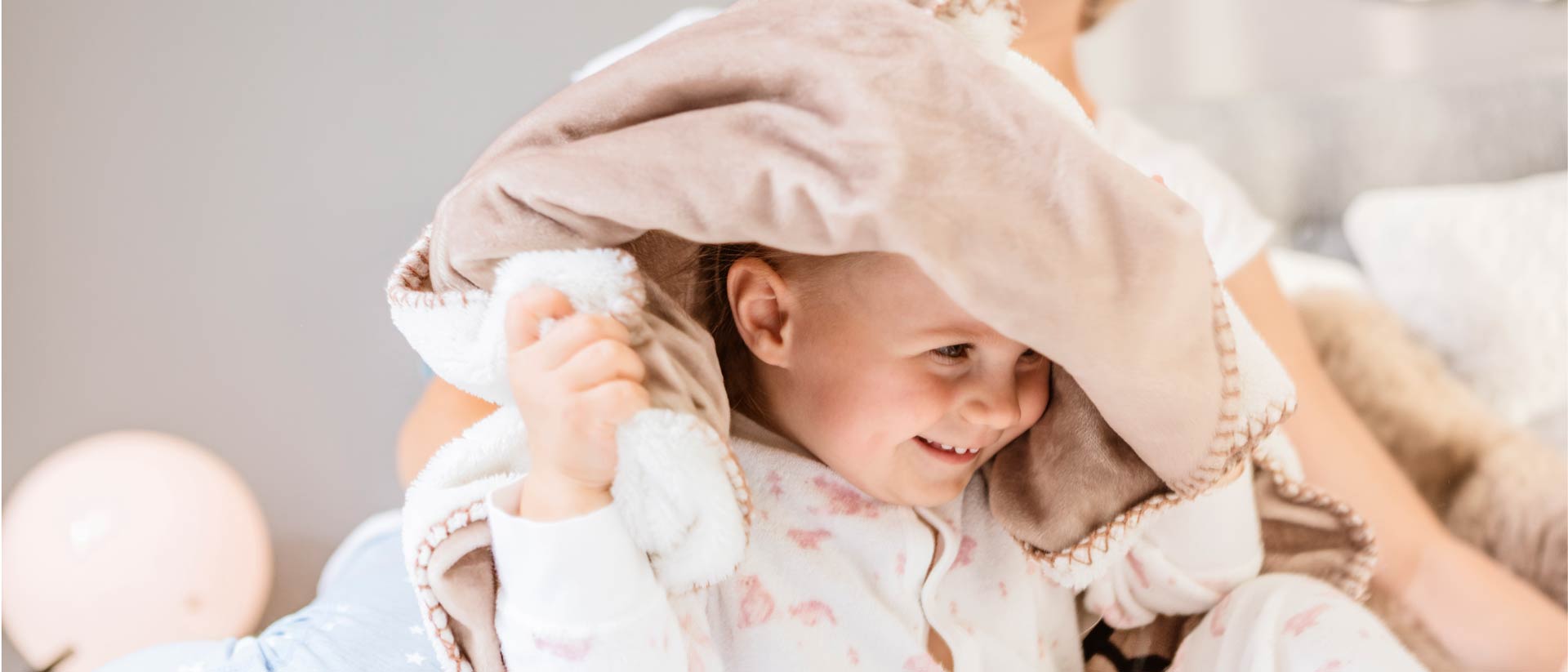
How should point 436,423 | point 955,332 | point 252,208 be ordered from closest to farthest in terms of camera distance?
point 955,332
point 436,423
point 252,208

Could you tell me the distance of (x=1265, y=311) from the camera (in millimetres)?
1203

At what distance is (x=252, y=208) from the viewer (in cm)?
139

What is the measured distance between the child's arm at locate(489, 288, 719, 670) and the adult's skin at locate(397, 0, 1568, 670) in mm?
402

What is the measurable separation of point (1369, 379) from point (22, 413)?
1656 millimetres

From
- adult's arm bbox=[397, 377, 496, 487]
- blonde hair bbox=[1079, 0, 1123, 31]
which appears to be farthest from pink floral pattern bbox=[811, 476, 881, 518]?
blonde hair bbox=[1079, 0, 1123, 31]

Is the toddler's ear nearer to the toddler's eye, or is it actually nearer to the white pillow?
the toddler's eye

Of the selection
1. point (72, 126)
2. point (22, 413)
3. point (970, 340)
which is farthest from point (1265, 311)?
point (22, 413)

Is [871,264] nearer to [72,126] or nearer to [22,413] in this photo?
[72,126]

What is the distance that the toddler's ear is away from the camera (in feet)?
2.41

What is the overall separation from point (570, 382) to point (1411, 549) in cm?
88

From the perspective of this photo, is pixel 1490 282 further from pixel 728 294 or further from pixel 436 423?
pixel 436 423

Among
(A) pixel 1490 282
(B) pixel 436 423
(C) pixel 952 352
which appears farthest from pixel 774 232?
(A) pixel 1490 282

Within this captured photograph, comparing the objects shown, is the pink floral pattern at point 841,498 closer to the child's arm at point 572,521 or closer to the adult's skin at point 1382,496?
the child's arm at point 572,521

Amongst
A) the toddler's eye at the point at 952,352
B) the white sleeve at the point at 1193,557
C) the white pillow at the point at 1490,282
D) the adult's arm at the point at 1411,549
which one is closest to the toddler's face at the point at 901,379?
the toddler's eye at the point at 952,352
